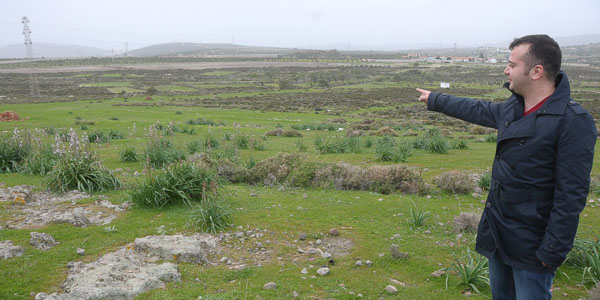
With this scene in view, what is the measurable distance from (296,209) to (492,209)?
5383 millimetres

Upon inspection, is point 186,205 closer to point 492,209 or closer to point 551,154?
point 492,209

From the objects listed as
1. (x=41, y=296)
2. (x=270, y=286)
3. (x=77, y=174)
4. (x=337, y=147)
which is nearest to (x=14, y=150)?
(x=77, y=174)

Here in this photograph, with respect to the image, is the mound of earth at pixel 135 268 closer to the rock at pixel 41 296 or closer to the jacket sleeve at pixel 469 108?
the rock at pixel 41 296

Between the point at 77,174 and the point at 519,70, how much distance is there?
9525 mm

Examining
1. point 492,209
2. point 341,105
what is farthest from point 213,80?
point 492,209

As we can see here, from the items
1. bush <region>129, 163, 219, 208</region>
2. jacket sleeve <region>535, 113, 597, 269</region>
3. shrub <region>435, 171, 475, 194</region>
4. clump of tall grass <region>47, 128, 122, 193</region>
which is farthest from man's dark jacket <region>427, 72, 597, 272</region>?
clump of tall grass <region>47, 128, 122, 193</region>

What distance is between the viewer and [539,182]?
312cm

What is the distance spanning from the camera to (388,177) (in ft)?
33.7

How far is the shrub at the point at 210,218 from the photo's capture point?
7.16 meters

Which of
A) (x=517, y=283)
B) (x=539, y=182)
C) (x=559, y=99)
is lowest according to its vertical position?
(x=517, y=283)

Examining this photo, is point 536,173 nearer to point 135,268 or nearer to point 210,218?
point 135,268

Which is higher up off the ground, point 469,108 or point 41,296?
point 469,108

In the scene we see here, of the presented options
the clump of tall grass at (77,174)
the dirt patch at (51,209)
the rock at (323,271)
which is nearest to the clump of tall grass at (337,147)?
the clump of tall grass at (77,174)

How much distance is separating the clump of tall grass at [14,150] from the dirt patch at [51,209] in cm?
326
